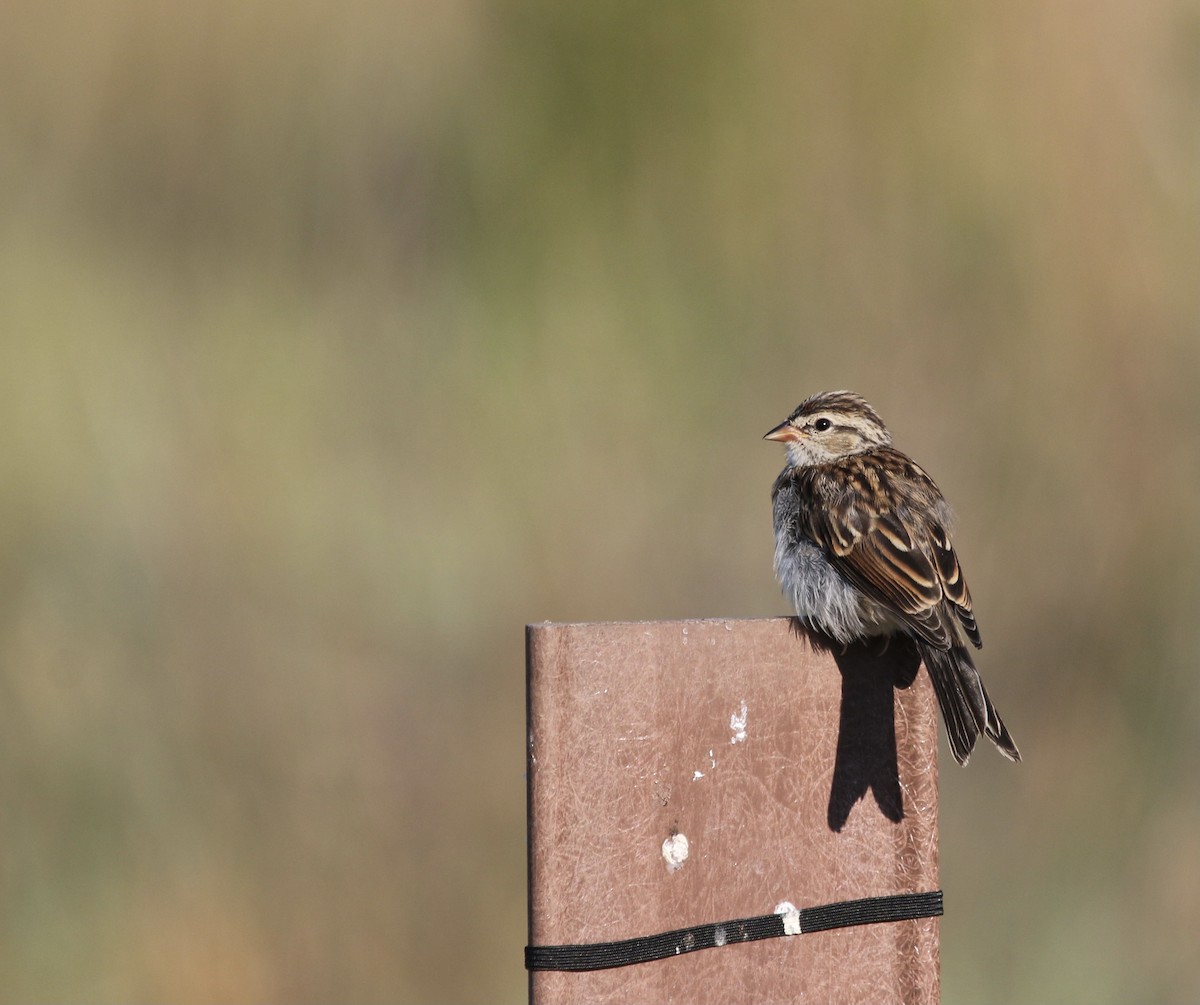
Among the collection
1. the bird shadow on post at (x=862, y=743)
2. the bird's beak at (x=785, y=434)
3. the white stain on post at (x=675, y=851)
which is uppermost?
the bird's beak at (x=785, y=434)

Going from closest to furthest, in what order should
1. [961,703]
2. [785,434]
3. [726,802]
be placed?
[726,802] < [961,703] < [785,434]

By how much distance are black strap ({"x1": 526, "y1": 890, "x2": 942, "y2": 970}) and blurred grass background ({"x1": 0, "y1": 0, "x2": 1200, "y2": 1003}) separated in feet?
10.9

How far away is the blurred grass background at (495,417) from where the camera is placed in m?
6.23

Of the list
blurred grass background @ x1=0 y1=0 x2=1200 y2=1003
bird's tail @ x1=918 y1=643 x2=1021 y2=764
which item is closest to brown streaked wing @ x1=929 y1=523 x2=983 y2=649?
bird's tail @ x1=918 y1=643 x2=1021 y2=764

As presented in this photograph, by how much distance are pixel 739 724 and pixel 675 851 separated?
326mm

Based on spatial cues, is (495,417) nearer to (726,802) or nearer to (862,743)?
(862,743)

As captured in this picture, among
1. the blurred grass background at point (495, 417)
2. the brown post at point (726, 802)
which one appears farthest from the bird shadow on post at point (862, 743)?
the blurred grass background at point (495, 417)

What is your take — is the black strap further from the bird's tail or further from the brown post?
the bird's tail

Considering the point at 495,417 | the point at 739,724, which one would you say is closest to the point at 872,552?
the point at 739,724

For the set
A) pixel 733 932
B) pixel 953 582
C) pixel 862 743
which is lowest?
pixel 733 932

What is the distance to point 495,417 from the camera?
276 inches

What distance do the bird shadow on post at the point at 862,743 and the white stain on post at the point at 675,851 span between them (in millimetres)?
434

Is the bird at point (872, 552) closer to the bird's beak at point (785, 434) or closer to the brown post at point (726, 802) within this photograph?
the bird's beak at point (785, 434)

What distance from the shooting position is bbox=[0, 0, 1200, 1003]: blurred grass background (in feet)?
20.5
